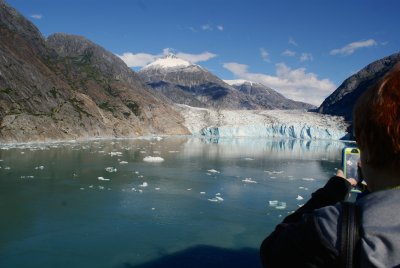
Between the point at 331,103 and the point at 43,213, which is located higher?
the point at 331,103

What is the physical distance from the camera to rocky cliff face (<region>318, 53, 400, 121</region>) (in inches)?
4834

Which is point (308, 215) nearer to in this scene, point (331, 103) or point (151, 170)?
point (151, 170)

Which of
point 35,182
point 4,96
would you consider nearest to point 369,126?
point 35,182

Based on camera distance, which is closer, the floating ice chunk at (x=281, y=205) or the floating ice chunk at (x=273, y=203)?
the floating ice chunk at (x=281, y=205)

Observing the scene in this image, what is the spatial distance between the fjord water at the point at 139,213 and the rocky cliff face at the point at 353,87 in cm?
10380

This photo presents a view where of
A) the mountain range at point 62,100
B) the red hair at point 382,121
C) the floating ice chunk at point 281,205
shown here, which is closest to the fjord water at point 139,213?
the floating ice chunk at point 281,205

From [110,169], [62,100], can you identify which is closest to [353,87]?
[62,100]

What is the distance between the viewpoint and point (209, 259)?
1010 centimetres

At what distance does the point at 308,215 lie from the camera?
1355mm

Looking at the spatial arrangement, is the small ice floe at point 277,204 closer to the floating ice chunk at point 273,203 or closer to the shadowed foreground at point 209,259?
the floating ice chunk at point 273,203

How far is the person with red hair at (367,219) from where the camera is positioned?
1.20m

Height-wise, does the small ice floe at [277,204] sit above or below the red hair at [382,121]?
below

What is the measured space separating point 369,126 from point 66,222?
13.4m

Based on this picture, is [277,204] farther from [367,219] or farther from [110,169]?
[367,219]
